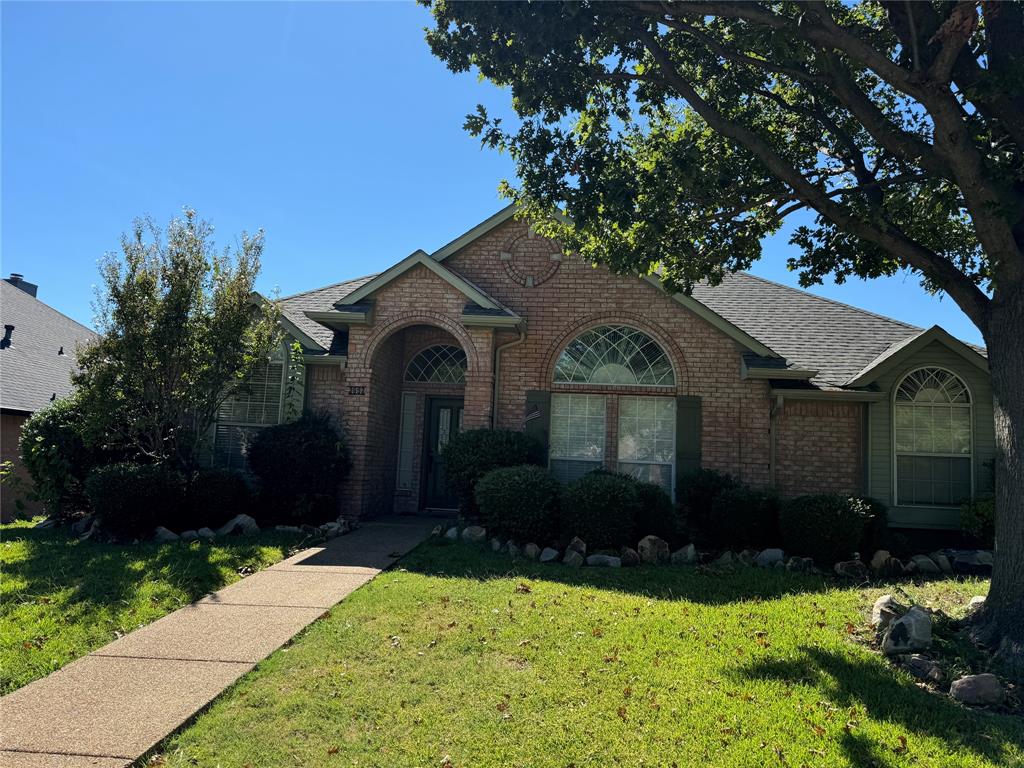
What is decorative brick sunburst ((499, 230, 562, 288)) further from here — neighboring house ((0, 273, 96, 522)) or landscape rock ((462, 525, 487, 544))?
neighboring house ((0, 273, 96, 522))

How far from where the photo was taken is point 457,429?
1386 cm

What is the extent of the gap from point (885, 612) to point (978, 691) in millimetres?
1263

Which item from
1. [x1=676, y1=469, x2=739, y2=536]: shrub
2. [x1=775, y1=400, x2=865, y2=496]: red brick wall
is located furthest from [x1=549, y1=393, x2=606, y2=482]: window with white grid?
[x1=775, y1=400, x2=865, y2=496]: red brick wall

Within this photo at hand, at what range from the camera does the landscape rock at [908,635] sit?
5.70 metres

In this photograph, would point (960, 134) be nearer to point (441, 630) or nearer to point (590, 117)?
point (590, 117)

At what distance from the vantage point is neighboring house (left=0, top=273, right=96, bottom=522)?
14.9m

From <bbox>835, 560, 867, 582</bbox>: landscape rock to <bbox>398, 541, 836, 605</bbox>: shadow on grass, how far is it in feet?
1.16

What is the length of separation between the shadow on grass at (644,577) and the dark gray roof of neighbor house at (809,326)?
16.4 ft

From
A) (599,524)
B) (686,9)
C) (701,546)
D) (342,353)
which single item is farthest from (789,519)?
(342,353)

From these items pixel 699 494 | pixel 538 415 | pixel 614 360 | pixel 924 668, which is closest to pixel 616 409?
pixel 614 360

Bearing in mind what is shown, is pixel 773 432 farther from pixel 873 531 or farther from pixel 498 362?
pixel 498 362

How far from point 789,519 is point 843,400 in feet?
11.2

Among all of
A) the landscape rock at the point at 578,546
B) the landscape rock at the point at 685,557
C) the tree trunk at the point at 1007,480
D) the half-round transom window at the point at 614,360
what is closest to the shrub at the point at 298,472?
the half-round transom window at the point at 614,360

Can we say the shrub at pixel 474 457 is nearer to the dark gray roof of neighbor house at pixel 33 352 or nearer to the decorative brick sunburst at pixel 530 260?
the decorative brick sunburst at pixel 530 260
